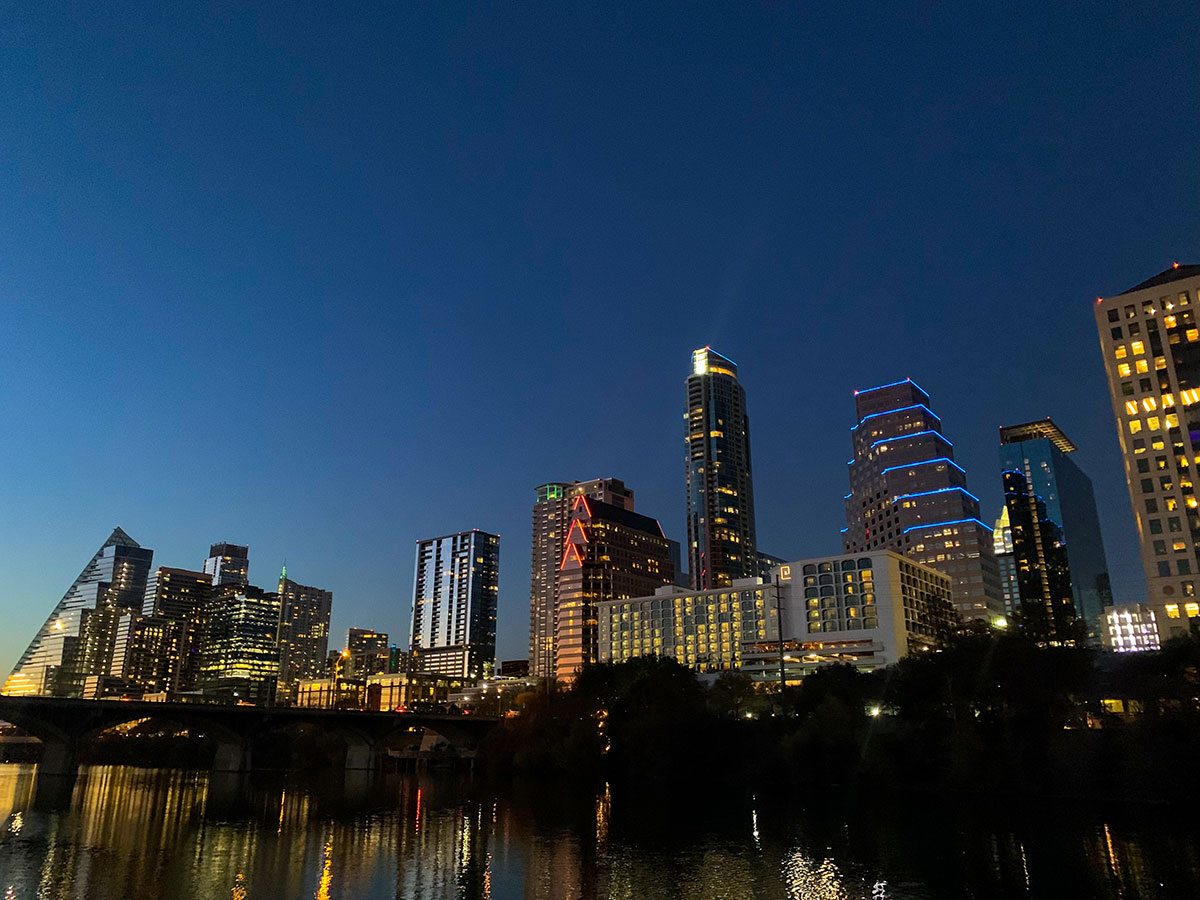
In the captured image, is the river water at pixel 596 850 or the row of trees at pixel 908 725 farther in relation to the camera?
the row of trees at pixel 908 725

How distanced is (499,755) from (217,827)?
66.8 meters

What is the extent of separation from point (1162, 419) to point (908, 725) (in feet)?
247

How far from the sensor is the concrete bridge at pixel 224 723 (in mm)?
110750

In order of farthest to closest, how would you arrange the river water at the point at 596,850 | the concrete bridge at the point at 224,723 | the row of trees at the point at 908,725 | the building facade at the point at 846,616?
the building facade at the point at 846,616 → the concrete bridge at the point at 224,723 → the row of trees at the point at 908,725 → the river water at the point at 596,850

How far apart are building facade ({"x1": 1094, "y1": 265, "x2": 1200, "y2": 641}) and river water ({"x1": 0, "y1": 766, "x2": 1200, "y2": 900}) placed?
226 feet

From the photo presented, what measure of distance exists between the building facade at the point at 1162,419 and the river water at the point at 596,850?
68780 millimetres

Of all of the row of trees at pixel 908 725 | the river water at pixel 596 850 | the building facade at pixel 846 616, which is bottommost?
the river water at pixel 596 850

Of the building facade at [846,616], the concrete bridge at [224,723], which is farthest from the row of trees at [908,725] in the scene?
the building facade at [846,616]

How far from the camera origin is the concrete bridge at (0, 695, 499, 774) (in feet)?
363

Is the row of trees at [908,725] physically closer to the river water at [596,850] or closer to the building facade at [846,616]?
the river water at [596,850]

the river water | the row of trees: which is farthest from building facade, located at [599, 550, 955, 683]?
the river water

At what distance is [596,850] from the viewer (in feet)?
172

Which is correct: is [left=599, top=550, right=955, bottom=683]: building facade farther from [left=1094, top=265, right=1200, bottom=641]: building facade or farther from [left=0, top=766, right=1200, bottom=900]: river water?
[left=0, top=766, right=1200, bottom=900]: river water

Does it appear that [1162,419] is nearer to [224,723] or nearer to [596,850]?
[596,850]
